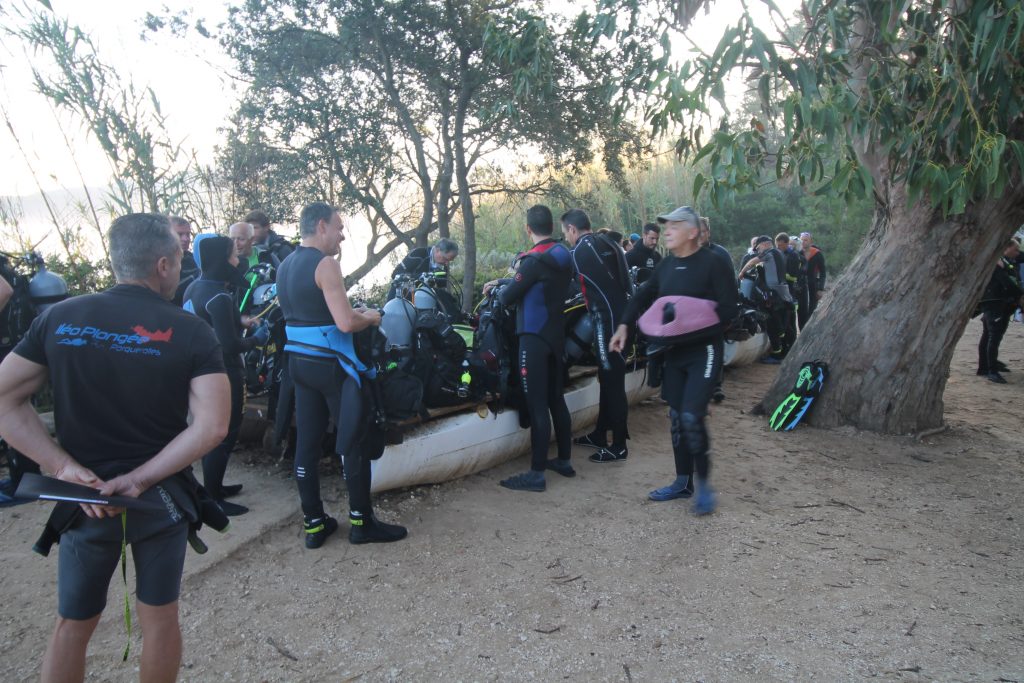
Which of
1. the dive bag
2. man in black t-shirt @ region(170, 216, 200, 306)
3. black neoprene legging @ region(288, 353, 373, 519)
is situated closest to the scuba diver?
black neoprene legging @ region(288, 353, 373, 519)

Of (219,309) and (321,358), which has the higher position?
(219,309)

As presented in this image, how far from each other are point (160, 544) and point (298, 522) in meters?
2.31

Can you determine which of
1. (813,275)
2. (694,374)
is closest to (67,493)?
(694,374)

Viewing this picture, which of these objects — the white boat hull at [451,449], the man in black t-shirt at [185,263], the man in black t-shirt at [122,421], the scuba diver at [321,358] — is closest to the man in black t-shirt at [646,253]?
the white boat hull at [451,449]

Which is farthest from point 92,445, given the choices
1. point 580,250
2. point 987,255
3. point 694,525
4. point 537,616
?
point 987,255

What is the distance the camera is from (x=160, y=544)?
241cm

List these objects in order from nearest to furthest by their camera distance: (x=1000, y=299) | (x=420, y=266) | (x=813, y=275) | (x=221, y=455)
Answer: (x=221, y=455) → (x=420, y=266) → (x=1000, y=299) → (x=813, y=275)

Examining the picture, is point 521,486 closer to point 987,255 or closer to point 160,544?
point 160,544

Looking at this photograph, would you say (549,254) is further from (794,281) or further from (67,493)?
(794,281)

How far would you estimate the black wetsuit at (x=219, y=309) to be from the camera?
4520 mm

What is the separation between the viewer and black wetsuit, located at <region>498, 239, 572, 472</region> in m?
5.21

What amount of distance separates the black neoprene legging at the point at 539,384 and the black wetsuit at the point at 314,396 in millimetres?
1445

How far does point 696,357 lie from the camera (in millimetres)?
4863

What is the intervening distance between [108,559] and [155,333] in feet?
2.52
